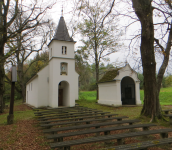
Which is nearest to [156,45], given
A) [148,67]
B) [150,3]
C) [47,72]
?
[148,67]

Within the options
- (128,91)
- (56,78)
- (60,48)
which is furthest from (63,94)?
(128,91)

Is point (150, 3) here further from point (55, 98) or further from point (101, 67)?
point (101, 67)

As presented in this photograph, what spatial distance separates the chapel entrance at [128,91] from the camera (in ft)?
62.1

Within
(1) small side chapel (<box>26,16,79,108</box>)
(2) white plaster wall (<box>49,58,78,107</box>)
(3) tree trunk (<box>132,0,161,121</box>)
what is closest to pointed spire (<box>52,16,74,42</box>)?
(1) small side chapel (<box>26,16,79,108</box>)

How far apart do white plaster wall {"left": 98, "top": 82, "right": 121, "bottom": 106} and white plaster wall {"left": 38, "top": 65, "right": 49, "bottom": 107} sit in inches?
279

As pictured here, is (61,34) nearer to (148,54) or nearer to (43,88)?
(43,88)

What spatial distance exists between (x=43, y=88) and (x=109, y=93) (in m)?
8.02

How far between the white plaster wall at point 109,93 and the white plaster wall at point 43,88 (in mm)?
7091

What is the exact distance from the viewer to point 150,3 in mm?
8188

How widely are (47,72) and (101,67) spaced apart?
32.6 ft

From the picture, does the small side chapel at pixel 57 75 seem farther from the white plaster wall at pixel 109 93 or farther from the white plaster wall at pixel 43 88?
the white plaster wall at pixel 109 93

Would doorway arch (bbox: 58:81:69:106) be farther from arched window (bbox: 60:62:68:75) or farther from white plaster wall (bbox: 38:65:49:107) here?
white plaster wall (bbox: 38:65:49:107)

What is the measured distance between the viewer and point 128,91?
19.5 m

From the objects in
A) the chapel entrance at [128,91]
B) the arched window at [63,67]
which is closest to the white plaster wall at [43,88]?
the arched window at [63,67]
